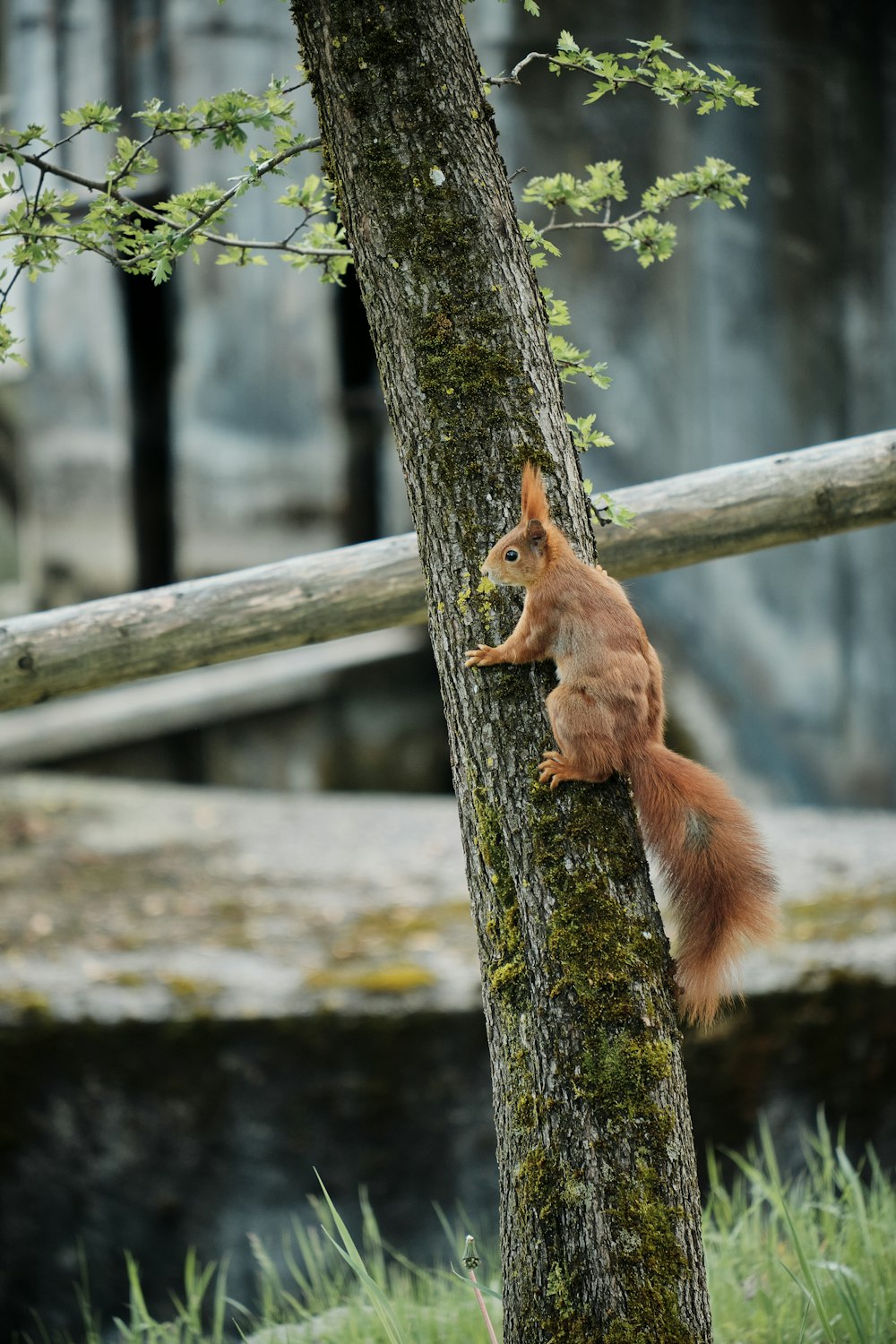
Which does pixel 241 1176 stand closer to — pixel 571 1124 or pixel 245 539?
pixel 571 1124

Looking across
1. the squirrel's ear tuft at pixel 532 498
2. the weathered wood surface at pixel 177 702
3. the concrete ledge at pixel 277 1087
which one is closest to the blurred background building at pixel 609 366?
the weathered wood surface at pixel 177 702

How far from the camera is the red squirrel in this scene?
5.35 feet

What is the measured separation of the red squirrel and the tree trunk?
0.04 m

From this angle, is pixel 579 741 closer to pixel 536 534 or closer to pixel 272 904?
pixel 536 534

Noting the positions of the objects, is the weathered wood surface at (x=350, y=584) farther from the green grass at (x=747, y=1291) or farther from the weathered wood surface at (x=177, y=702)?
the weathered wood surface at (x=177, y=702)

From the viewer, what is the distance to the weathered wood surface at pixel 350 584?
2.39 metres

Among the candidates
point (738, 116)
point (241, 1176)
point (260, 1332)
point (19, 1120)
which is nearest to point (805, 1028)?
point (241, 1176)

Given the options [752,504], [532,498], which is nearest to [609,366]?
[752,504]

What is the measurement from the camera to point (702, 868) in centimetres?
173

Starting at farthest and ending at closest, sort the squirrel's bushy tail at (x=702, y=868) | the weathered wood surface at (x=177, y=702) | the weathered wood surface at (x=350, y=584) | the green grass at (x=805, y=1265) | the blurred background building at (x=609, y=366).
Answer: the weathered wood surface at (x=177, y=702)
the blurred background building at (x=609, y=366)
the weathered wood surface at (x=350, y=584)
the green grass at (x=805, y=1265)
the squirrel's bushy tail at (x=702, y=868)

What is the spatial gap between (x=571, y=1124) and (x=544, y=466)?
84cm

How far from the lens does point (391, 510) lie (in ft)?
23.5

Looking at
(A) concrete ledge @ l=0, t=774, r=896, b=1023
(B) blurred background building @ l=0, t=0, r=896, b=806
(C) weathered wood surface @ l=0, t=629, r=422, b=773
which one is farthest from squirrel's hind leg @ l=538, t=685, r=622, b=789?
(B) blurred background building @ l=0, t=0, r=896, b=806

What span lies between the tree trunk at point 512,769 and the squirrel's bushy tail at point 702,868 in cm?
4
